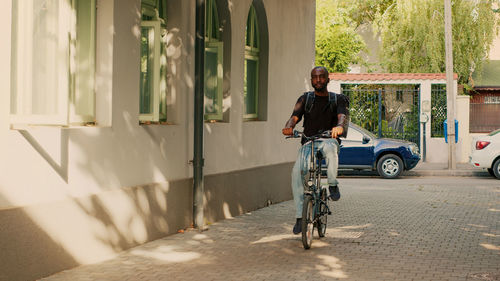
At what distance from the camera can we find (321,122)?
377 inches

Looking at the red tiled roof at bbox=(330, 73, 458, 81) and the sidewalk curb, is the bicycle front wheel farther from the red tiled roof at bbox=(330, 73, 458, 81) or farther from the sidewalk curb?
the red tiled roof at bbox=(330, 73, 458, 81)

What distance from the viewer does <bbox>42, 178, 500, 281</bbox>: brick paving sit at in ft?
25.4

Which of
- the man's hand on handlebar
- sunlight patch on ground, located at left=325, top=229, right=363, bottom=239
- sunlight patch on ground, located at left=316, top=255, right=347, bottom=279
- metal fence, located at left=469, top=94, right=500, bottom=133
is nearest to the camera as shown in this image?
sunlight patch on ground, located at left=316, top=255, right=347, bottom=279

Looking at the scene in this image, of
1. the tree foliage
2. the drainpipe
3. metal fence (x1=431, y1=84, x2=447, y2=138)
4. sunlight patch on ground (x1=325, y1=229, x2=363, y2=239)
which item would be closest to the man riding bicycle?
sunlight patch on ground (x1=325, y1=229, x2=363, y2=239)

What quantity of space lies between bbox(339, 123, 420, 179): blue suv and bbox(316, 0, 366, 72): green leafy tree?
18845 mm

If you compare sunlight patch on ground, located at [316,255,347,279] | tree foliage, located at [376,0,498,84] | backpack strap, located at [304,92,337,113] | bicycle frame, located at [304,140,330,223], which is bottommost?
sunlight patch on ground, located at [316,255,347,279]

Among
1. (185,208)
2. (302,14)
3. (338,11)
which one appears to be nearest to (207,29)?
(185,208)

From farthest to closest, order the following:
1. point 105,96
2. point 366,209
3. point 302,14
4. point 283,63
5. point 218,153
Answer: point 302,14, point 283,63, point 366,209, point 218,153, point 105,96

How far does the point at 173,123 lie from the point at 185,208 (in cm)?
111

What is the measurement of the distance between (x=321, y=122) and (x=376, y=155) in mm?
13347

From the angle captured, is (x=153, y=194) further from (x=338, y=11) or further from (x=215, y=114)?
(x=338, y=11)

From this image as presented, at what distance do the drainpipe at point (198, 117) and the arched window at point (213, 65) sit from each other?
1.32m

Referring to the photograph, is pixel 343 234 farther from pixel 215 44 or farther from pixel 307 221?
Result: pixel 215 44

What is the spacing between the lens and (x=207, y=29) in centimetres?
1203
